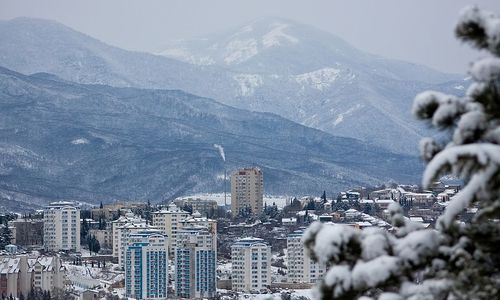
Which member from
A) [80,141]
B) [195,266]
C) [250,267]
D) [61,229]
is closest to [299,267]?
[250,267]

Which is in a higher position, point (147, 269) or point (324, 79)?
point (324, 79)

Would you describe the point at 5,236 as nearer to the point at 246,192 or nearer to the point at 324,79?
the point at 246,192

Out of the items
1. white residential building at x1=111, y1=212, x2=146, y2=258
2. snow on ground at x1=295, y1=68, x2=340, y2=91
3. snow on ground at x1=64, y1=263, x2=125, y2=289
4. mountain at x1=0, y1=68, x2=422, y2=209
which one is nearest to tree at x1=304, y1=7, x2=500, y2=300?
snow on ground at x1=64, y1=263, x2=125, y2=289

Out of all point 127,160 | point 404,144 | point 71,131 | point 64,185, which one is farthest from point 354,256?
point 404,144

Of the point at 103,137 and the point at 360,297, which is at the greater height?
the point at 103,137

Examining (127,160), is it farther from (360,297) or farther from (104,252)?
(360,297)

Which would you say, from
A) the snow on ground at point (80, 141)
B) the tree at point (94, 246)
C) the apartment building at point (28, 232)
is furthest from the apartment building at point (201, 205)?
the snow on ground at point (80, 141)

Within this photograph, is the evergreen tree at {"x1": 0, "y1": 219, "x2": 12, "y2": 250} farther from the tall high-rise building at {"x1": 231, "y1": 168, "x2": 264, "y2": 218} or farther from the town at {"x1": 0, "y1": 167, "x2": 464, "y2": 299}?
the tall high-rise building at {"x1": 231, "y1": 168, "x2": 264, "y2": 218}
